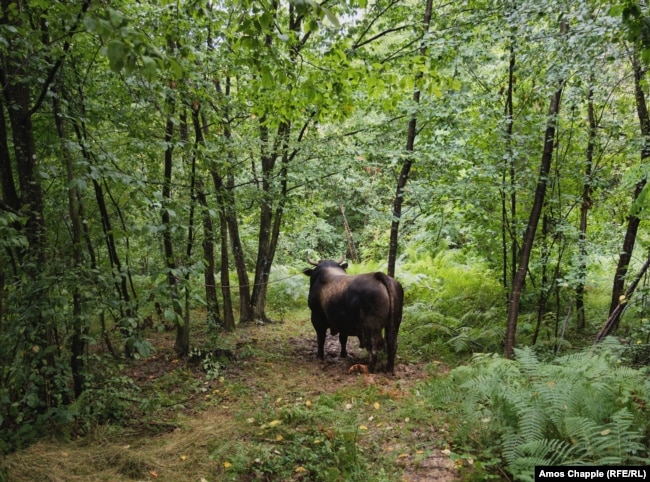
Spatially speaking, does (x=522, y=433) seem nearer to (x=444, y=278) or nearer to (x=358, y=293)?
(x=358, y=293)

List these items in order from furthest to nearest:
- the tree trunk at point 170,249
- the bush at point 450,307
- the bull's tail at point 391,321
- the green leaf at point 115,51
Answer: the bush at point 450,307, the bull's tail at point 391,321, the tree trunk at point 170,249, the green leaf at point 115,51

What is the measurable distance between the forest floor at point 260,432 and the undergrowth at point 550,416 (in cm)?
38

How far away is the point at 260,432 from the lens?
4.59 m

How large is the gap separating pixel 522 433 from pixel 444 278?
8.23 meters

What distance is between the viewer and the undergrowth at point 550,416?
324 cm

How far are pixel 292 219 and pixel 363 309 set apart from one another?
435 centimetres

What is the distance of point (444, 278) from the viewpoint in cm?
1164

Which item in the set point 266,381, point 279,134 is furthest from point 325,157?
point 266,381

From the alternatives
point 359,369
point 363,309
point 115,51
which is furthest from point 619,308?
point 115,51

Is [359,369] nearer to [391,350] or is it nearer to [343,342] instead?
[391,350]

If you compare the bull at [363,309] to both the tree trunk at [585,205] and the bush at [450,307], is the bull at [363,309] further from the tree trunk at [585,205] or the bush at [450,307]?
the tree trunk at [585,205]

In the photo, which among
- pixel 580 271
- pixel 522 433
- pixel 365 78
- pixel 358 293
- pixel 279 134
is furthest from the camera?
pixel 279 134

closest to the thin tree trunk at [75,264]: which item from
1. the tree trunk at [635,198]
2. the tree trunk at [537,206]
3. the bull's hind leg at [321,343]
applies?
the bull's hind leg at [321,343]

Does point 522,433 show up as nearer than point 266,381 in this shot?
Yes
